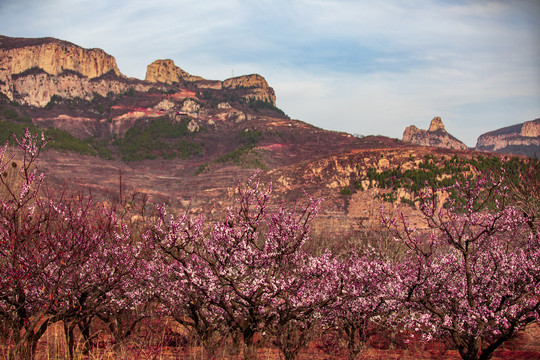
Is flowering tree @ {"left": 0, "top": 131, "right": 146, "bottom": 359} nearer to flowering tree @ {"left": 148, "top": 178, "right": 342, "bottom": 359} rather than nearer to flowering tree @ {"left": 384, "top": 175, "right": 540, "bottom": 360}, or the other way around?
flowering tree @ {"left": 148, "top": 178, "right": 342, "bottom": 359}

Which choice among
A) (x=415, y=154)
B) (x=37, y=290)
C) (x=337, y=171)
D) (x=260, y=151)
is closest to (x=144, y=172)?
(x=260, y=151)

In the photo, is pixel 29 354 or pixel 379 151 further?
pixel 379 151

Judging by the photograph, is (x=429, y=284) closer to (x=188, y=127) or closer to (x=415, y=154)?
(x=415, y=154)

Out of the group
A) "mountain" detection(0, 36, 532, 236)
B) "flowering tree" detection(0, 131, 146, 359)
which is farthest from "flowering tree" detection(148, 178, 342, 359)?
"mountain" detection(0, 36, 532, 236)

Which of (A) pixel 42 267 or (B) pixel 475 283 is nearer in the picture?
(A) pixel 42 267

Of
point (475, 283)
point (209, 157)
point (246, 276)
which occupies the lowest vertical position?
point (475, 283)

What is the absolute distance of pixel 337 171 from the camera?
112 meters

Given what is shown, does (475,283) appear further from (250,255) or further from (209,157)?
(209,157)

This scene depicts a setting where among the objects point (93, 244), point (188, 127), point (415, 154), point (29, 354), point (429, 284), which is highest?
point (188, 127)

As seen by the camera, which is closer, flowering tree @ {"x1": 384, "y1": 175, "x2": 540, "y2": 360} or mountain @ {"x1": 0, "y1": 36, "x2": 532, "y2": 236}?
flowering tree @ {"x1": 384, "y1": 175, "x2": 540, "y2": 360}

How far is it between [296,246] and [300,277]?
2147mm

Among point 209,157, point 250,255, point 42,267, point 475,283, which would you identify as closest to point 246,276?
point 250,255

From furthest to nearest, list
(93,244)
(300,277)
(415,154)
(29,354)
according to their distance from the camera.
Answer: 1. (415,154)
2. (300,277)
3. (93,244)
4. (29,354)

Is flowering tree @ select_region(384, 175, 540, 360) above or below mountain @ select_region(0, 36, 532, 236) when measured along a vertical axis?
below
